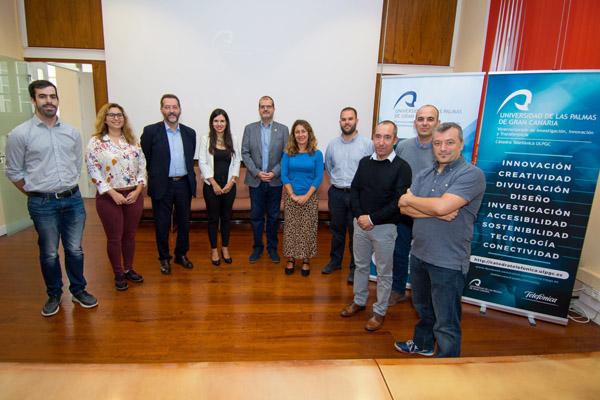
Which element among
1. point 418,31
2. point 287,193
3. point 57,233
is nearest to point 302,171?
point 287,193

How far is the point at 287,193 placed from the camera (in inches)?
139

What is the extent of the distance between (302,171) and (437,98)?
142 cm

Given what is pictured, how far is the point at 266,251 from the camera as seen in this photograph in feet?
14.0

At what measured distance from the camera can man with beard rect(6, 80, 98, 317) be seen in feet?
8.02

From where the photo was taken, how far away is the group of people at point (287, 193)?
197cm

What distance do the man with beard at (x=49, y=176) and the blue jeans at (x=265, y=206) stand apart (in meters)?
1.61

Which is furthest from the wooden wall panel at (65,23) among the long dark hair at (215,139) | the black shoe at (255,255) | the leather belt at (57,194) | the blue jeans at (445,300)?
the blue jeans at (445,300)

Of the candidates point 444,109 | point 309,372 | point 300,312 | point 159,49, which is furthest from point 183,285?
point 159,49

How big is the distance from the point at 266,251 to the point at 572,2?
4.06 metres

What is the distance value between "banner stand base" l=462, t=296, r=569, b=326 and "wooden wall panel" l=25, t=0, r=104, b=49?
5828mm

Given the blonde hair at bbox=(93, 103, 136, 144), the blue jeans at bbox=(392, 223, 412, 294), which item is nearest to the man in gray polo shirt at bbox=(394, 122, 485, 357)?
the blue jeans at bbox=(392, 223, 412, 294)

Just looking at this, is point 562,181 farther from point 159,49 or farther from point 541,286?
point 159,49

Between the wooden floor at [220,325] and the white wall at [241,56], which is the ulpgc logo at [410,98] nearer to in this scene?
the wooden floor at [220,325]

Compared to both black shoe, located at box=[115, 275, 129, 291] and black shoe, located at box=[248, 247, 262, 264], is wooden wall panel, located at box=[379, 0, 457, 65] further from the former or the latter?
black shoe, located at box=[115, 275, 129, 291]
